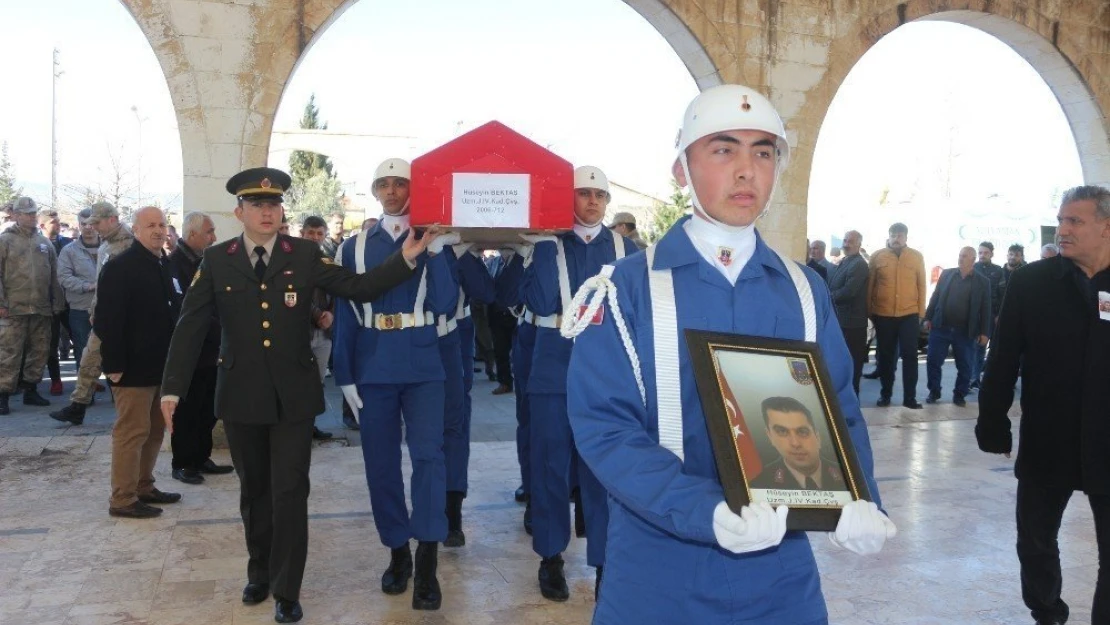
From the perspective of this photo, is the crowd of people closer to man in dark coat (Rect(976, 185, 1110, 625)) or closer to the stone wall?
man in dark coat (Rect(976, 185, 1110, 625))

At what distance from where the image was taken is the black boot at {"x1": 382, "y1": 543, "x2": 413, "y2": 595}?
4.39 metres

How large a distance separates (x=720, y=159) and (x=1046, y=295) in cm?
238

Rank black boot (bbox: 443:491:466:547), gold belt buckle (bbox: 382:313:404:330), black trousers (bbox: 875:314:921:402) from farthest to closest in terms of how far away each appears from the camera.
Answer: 1. black trousers (bbox: 875:314:921:402)
2. black boot (bbox: 443:491:466:547)
3. gold belt buckle (bbox: 382:313:404:330)

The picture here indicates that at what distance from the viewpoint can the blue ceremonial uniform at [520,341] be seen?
4945 mm

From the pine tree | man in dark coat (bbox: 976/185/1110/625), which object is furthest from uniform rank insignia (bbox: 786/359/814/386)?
the pine tree

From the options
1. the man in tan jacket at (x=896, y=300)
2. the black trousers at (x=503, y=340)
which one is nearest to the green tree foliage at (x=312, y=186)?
the black trousers at (x=503, y=340)

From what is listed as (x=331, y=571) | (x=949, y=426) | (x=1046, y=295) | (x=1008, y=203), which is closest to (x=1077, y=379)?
(x=1046, y=295)

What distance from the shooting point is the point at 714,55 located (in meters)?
8.16

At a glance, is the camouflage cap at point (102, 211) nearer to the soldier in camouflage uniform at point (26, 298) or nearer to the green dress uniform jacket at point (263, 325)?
the soldier in camouflage uniform at point (26, 298)

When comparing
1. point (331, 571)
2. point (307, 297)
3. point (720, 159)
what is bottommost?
point (331, 571)

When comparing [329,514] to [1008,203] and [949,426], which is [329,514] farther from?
[1008,203]

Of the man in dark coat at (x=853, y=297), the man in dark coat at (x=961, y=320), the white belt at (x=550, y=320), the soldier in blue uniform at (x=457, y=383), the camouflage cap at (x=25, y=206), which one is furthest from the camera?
the man in dark coat at (x=961, y=320)

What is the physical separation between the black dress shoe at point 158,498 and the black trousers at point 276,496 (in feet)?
5.84

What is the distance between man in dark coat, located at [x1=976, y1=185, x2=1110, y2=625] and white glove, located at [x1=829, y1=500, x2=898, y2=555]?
218cm
